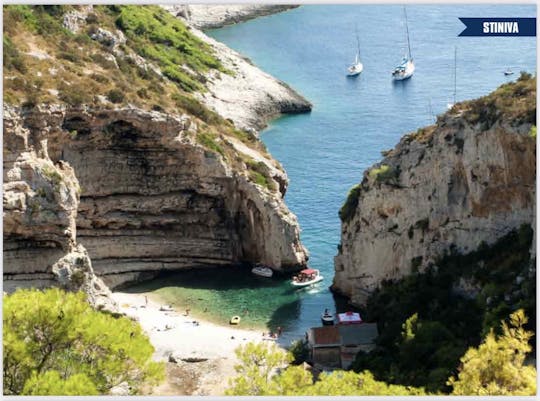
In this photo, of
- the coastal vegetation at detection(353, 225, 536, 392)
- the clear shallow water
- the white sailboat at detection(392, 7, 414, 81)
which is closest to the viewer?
the coastal vegetation at detection(353, 225, 536, 392)

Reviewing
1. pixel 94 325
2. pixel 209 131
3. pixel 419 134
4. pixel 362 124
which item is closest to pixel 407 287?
pixel 419 134

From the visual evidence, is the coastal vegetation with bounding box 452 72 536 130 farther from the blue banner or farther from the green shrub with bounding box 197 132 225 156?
the green shrub with bounding box 197 132 225 156

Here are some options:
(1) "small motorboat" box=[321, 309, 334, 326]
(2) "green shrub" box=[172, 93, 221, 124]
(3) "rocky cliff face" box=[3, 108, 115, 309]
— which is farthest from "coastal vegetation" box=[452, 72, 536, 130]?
(2) "green shrub" box=[172, 93, 221, 124]

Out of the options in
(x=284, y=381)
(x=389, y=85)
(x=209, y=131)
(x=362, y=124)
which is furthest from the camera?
(x=389, y=85)

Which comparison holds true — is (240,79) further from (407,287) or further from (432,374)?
(432,374)

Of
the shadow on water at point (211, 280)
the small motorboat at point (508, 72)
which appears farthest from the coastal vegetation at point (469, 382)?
the small motorboat at point (508, 72)

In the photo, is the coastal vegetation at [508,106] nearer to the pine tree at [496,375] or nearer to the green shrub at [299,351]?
the green shrub at [299,351]
